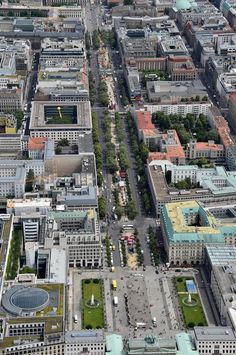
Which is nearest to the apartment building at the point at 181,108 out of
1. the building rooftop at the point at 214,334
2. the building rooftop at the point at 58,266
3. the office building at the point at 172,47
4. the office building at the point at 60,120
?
the office building at the point at 60,120

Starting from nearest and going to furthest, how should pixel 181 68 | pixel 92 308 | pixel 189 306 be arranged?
1. pixel 92 308
2. pixel 189 306
3. pixel 181 68

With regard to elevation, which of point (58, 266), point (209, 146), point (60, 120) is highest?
point (60, 120)

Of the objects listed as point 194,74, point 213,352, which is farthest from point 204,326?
point 194,74

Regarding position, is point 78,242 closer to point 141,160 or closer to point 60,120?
point 141,160

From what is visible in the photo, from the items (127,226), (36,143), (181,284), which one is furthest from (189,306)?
(36,143)

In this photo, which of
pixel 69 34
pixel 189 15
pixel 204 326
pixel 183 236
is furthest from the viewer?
pixel 189 15

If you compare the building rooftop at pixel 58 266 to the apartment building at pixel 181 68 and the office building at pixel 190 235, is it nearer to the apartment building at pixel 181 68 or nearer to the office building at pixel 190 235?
the office building at pixel 190 235

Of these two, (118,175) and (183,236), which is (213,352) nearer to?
(183,236)

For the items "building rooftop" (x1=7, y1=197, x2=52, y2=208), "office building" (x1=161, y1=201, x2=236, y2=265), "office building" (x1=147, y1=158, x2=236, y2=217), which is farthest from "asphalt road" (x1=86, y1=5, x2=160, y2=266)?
"building rooftop" (x1=7, y1=197, x2=52, y2=208)
